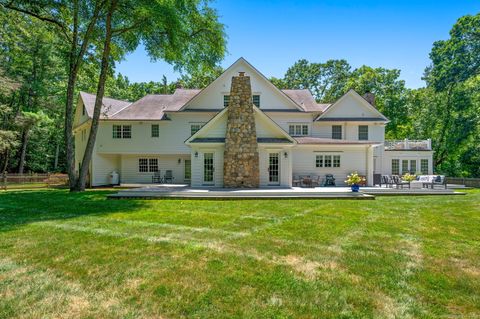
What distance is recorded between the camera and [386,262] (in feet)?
16.6

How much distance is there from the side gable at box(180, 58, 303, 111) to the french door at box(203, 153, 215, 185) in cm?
657

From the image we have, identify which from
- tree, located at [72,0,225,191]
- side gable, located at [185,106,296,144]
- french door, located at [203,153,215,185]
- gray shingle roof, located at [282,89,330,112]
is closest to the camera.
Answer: tree, located at [72,0,225,191]

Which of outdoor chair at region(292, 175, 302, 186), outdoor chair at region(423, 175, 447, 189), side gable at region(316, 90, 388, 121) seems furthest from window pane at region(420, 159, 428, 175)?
outdoor chair at region(292, 175, 302, 186)

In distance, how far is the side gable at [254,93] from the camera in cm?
2283

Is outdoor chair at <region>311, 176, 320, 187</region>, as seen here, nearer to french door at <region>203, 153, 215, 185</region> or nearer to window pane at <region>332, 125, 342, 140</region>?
window pane at <region>332, 125, 342, 140</region>

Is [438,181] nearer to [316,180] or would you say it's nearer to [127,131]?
[316,180]

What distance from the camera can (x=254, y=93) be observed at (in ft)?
75.9

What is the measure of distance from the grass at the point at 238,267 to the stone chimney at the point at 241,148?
7.92 meters

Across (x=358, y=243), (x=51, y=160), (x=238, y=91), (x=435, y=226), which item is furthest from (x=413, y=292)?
(x=51, y=160)

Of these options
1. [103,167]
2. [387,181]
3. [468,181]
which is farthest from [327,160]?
[103,167]

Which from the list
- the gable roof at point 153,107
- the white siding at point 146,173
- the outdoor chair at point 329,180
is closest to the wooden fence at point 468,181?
the outdoor chair at point 329,180

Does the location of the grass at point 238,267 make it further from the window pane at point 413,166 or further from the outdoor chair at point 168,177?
the window pane at point 413,166

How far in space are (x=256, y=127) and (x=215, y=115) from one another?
134 inches

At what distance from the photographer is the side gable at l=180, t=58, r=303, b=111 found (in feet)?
74.9
